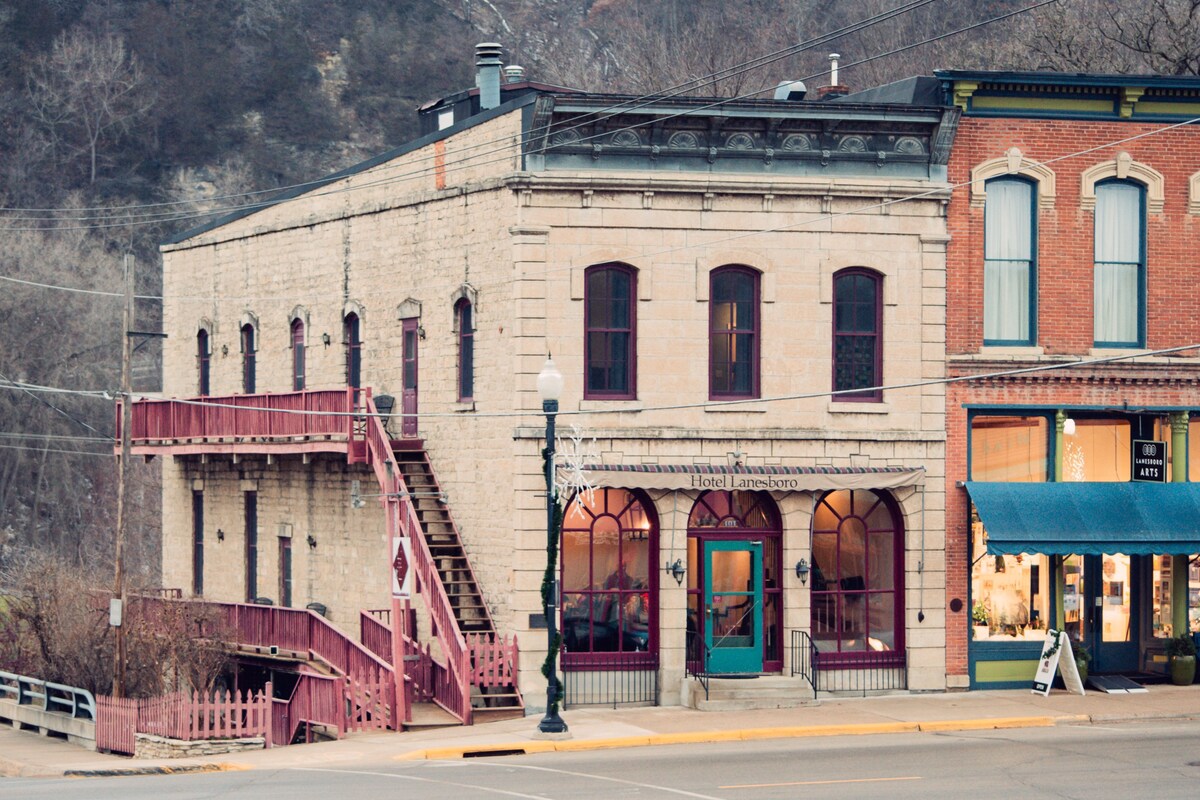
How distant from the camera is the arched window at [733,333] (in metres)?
29.5

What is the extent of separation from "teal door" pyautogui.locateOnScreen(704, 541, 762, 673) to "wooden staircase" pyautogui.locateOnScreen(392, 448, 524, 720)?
3560 mm

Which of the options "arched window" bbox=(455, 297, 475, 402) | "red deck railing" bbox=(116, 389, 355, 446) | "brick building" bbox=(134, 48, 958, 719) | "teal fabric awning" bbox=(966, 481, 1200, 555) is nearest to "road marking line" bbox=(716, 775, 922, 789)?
"brick building" bbox=(134, 48, 958, 719)

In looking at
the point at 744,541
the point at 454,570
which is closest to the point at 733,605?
the point at 744,541

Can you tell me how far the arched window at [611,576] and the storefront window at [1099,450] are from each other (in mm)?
7659

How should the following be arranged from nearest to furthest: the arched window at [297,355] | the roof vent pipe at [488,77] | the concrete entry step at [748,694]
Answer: the concrete entry step at [748,694] < the roof vent pipe at [488,77] < the arched window at [297,355]

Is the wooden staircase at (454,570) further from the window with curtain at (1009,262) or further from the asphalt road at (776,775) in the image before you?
the window with curtain at (1009,262)

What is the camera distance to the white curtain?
3069cm

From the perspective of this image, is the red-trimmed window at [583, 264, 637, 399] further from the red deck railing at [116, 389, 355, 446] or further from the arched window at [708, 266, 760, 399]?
the red deck railing at [116, 389, 355, 446]

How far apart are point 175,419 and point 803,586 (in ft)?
50.2

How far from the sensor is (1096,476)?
101 ft

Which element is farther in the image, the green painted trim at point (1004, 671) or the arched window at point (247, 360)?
the arched window at point (247, 360)

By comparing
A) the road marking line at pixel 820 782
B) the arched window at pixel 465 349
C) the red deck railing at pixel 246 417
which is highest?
the arched window at pixel 465 349

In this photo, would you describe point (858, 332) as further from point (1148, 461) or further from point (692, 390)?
point (1148, 461)

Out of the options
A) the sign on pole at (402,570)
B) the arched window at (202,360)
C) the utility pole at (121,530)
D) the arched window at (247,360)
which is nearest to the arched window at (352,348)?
the utility pole at (121,530)
